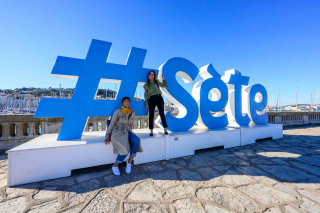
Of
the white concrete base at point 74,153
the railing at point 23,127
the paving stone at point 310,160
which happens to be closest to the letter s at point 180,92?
the white concrete base at point 74,153

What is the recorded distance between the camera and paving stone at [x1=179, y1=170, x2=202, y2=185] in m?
2.62

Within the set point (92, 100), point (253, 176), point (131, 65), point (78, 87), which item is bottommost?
point (253, 176)

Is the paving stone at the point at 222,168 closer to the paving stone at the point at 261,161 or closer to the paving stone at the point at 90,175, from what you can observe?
the paving stone at the point at 261,161

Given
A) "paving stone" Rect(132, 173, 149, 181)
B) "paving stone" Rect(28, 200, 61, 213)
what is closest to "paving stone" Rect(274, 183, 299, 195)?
"paving stone" Rect(132, 173, 149, 181)

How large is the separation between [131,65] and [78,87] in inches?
61.8

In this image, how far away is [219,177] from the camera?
279 cm

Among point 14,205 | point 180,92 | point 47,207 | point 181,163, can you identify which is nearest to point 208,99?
point 180,92

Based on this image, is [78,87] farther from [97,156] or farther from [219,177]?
[219,177]

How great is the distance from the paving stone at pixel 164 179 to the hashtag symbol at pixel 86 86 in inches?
72.4

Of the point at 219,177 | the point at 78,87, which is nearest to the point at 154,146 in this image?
the point at 219,177

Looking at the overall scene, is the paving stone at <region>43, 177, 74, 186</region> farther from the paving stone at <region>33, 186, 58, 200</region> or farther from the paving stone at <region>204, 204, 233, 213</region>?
the paving stone at <region>204, 204, 233, 213</region>

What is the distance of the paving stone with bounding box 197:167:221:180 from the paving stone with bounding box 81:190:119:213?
5.87 feet

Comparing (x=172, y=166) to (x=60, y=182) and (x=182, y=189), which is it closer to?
(x=182, y=189)

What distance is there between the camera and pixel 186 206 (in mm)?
1971
